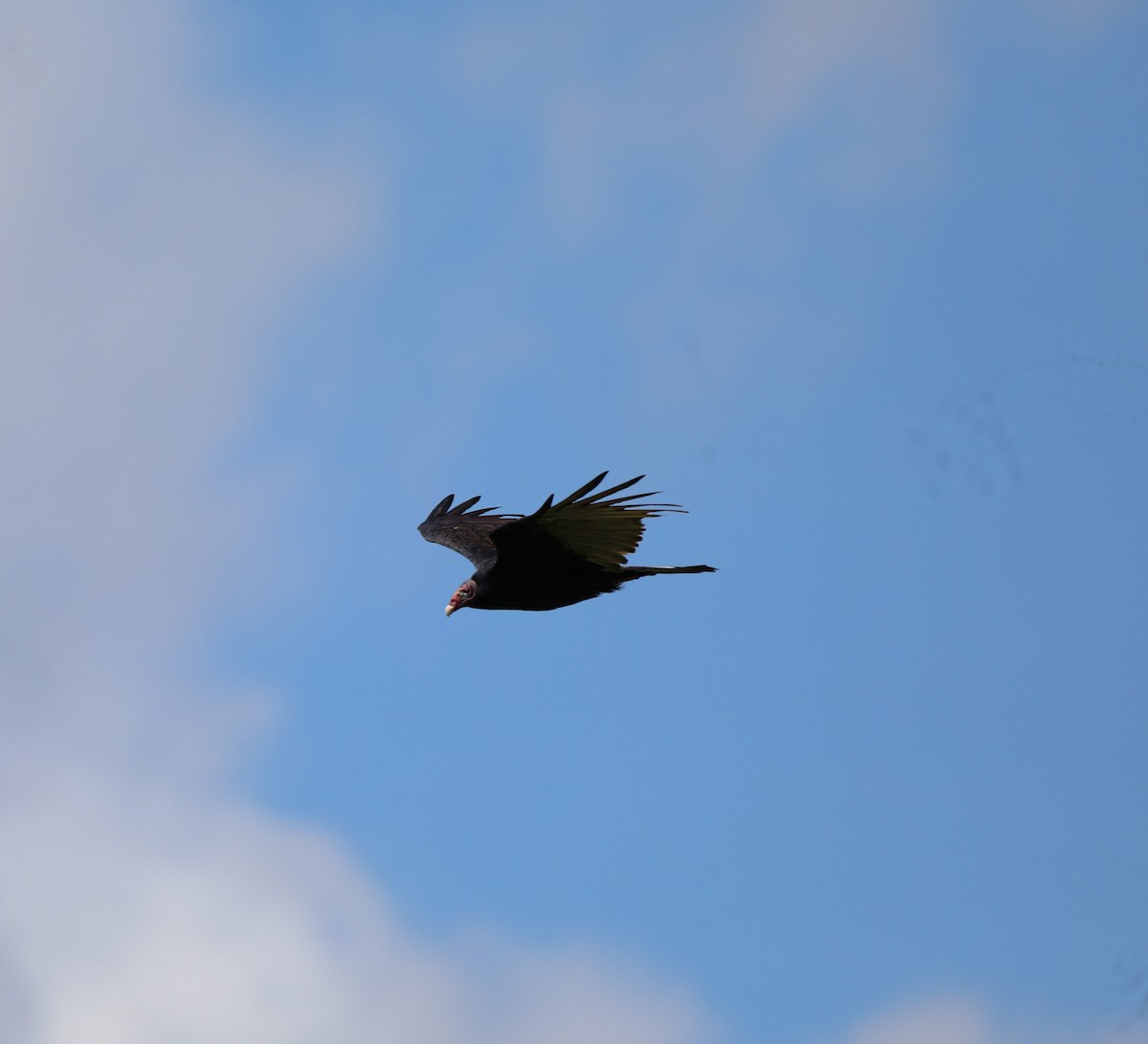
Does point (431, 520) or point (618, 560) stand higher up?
point (431, 520)

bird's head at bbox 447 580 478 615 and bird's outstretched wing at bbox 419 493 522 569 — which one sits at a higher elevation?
bird's outstretched wing at bbox 419 493 522 569

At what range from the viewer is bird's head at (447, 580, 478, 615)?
23.3 metres

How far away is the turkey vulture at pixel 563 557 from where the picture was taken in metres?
20.6

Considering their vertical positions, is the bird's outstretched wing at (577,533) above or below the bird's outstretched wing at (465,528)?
below

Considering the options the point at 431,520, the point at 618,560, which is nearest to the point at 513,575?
the point at 618,560

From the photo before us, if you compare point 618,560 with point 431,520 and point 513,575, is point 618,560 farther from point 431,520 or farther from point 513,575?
point 431,520

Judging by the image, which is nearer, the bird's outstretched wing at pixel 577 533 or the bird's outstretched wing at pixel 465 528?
the bird's outstretched wing at pixel 577 533

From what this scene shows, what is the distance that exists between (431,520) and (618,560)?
698 cm

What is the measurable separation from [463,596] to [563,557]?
2397 millimetres

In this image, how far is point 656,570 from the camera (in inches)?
853

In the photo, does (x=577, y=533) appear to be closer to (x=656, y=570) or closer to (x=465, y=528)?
(x=656, y=570)

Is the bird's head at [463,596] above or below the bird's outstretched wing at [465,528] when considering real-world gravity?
below

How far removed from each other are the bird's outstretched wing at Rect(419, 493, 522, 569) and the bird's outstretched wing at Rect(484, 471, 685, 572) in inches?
81.6

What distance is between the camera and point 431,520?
27844mm
